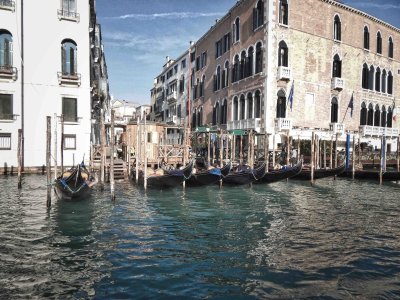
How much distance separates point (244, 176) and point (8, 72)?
42.5 ft

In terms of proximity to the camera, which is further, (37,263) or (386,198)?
(386,198)

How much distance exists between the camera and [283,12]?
20.2 meters

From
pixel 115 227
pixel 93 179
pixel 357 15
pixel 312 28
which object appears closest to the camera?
pixel 115 227

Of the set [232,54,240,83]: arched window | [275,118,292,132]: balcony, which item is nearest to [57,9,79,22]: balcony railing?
[232,54,240,83]: arched window

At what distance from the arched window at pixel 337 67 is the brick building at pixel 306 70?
2.5 inches

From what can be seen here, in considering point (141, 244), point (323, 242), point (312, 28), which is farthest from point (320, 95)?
point (141, 244)

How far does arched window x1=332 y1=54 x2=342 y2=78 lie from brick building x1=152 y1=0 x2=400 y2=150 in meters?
0.06

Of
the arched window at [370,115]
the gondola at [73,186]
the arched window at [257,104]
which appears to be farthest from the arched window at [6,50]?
the arched window at [370,115]

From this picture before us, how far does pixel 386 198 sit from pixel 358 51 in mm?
14169

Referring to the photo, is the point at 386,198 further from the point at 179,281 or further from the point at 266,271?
the point at 179,281

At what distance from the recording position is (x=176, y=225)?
797 cm

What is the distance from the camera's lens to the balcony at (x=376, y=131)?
76.5ft

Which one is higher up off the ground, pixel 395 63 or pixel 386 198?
pixel 395 63

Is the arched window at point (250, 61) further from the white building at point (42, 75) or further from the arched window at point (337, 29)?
the white building at point (42, 75)
